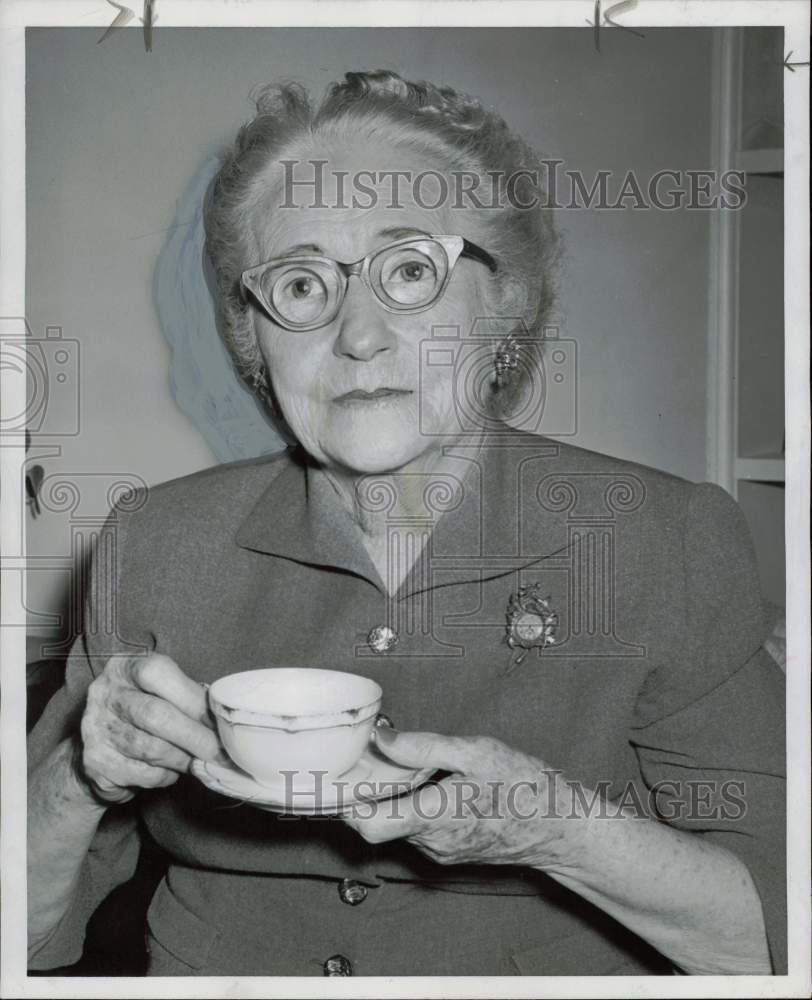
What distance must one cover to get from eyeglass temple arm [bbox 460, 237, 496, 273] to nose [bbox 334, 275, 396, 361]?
90mm

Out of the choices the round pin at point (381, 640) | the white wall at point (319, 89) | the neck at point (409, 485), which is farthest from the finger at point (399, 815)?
the white wall at point (319, 89)

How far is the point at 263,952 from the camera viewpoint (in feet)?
3.14

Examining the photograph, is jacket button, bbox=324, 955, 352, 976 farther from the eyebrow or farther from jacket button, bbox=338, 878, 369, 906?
the eyebrow

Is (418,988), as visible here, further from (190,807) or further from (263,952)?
(190,807)

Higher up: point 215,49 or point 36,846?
point 215,49

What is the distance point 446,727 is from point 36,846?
401 mm

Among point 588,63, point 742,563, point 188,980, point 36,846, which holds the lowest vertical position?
point 188,980

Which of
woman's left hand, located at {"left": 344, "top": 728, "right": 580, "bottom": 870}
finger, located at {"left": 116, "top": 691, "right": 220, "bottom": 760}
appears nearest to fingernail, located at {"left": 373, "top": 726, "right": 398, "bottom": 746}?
woman's left hand, located at {"left": 344, "top": 728, "right": 580, "bottom": 870}

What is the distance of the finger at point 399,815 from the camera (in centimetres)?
83

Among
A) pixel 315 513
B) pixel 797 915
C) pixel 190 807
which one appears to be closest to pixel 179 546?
pixel 315 513

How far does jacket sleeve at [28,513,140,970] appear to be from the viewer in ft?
3.16

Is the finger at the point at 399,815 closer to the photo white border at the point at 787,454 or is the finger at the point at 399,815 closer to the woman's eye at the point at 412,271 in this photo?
the photo white border at the point at 787,454

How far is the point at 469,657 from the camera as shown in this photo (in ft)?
3.07

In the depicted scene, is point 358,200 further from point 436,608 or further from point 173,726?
point 173,726
